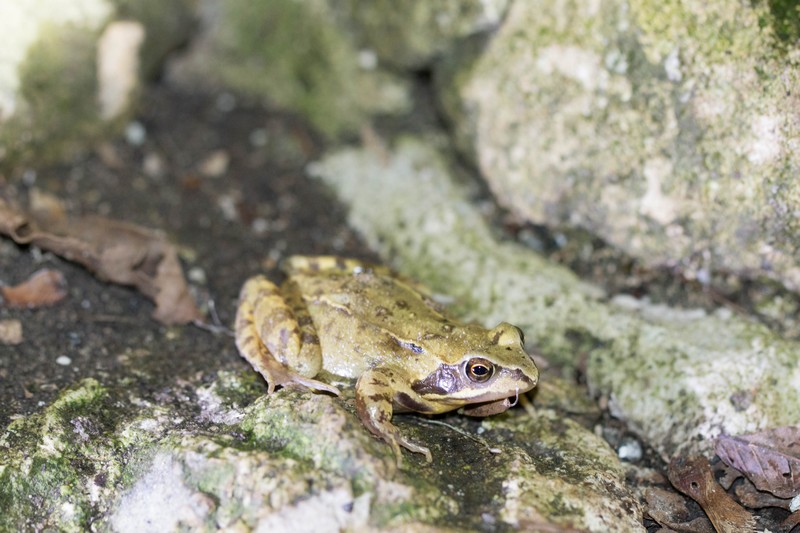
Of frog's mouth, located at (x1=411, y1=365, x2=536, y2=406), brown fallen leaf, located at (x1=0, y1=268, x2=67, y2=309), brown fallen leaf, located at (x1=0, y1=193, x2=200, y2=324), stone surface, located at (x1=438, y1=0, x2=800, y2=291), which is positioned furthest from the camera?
brown fallen leaf, located at (x1=0, y1=193, x2=200, y2=324)

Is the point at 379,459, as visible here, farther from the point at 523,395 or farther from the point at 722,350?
the point at 722,350

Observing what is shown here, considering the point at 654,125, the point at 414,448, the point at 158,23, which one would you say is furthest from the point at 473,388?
the point at 158,23

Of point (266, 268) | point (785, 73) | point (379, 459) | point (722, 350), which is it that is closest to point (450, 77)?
point (266, 268)

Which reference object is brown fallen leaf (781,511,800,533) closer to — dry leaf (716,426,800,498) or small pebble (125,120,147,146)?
dry leaf (716,426,800,498)

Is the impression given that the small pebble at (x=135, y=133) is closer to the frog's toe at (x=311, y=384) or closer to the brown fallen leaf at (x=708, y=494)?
the frog's toe at (x=311, y=384)

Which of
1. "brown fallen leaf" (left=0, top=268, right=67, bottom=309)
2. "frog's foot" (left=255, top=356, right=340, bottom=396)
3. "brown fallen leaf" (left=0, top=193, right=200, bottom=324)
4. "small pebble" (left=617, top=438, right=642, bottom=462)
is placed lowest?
"brown fallen leaf" (left=0, top=268, right=67, bottom=309)

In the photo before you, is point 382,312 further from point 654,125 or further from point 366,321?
point 654,125

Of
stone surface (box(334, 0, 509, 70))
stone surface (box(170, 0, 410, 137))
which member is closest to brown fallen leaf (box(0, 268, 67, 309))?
stone surface (box(170, 0, 410, 137))

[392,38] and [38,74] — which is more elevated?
[392,38]
